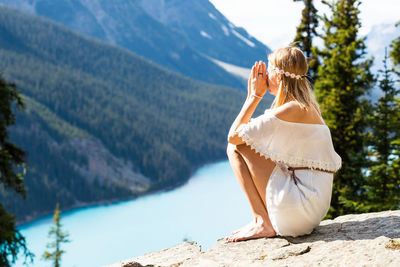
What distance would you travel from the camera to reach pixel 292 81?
12.6 ft

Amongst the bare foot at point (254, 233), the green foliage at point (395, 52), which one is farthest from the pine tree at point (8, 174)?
the green foliage at point (395, 52)

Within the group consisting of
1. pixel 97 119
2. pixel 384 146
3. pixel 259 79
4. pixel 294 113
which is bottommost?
pixel 294 113

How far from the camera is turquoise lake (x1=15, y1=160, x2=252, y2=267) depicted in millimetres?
60656

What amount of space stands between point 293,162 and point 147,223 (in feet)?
239

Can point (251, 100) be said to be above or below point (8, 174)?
below

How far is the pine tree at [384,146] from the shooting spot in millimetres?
13000

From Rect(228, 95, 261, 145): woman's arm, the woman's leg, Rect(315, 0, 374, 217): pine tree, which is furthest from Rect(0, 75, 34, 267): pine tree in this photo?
Rect(315, 0, 374, 217): pine tree

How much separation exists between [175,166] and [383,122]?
96.0 meters

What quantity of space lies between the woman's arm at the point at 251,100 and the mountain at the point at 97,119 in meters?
82.9

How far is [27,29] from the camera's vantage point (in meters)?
161

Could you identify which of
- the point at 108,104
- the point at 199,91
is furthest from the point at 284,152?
the point at 199,91

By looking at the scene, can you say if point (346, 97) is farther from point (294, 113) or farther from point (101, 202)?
point (101, 202)

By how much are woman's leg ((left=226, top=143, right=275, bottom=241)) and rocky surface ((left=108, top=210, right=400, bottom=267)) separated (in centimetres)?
9

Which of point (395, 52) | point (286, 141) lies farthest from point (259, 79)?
point (395, 52)
